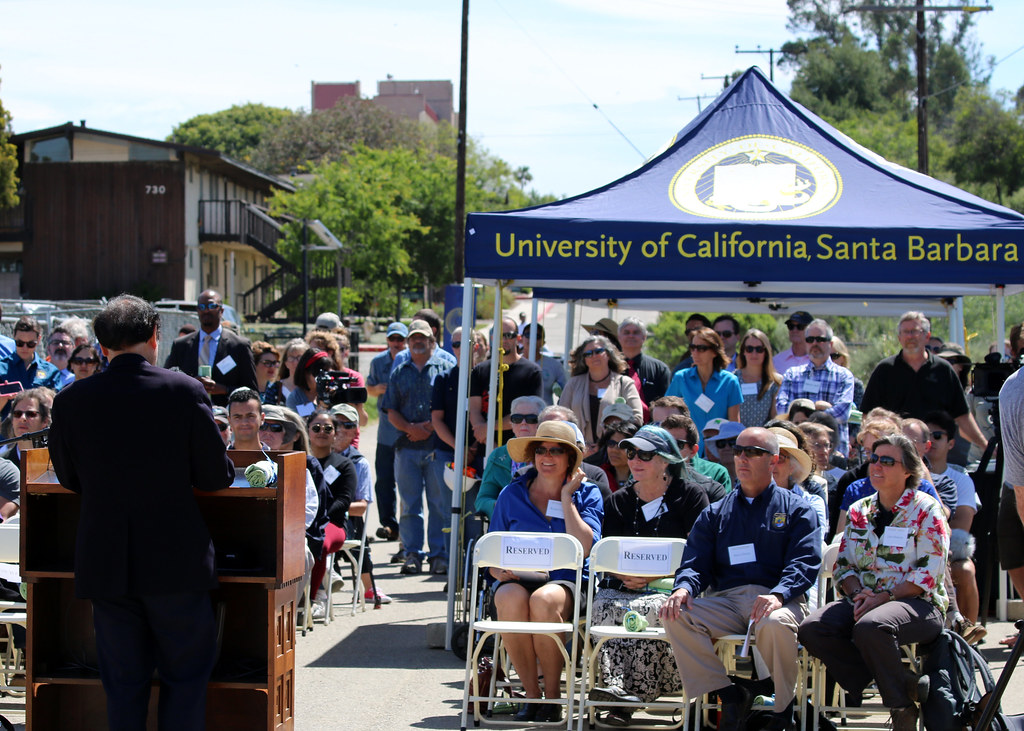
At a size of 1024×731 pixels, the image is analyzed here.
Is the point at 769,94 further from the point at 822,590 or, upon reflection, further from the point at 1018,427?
the point at 1018,427

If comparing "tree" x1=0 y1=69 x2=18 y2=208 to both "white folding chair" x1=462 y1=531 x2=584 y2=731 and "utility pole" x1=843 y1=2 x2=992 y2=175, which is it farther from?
"white folding chair" x1=462 y1=531 x2=584 y2=731

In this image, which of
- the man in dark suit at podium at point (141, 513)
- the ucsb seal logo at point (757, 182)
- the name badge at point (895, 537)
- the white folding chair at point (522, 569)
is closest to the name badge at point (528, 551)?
the white folding chair at point (522, 569)

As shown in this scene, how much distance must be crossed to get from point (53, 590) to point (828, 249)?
4.55 metres

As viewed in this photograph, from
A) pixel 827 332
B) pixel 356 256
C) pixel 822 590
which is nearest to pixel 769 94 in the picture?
pixel 827 332

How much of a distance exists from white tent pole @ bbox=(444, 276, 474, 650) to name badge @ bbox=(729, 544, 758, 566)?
199cm

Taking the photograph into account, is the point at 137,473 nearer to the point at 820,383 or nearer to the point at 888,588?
the point at 888,588

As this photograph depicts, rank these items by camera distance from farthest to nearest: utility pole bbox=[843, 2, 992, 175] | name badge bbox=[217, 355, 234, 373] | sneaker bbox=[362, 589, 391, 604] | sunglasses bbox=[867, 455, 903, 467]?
Answer: utility pole bbox=[843, 2, 992, 175], name badge bbox=[217, 355, 234, 373], sneaker bbox=[362, 589, 391, 604], sunglasses bbox=[867, 455, 903, 467]

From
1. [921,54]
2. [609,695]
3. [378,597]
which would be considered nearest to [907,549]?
[609,695]

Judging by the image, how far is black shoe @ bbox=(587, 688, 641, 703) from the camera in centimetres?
583

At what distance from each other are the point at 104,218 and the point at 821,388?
119 ft

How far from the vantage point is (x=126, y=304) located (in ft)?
14.3

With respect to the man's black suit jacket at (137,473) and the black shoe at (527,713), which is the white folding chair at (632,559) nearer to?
the black shoe at (527,713)

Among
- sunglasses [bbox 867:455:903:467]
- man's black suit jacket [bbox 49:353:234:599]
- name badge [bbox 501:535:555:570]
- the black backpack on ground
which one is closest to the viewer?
man's black suit jacket [bbox 49:353:234:599]

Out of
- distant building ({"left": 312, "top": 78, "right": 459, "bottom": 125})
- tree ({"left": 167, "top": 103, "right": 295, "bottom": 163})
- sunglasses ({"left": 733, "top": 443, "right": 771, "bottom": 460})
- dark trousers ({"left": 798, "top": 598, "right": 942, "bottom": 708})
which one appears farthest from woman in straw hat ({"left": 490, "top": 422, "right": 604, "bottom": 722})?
distant building ({"left": 312, "top": 78, "right": 459, "bottom": 125})
